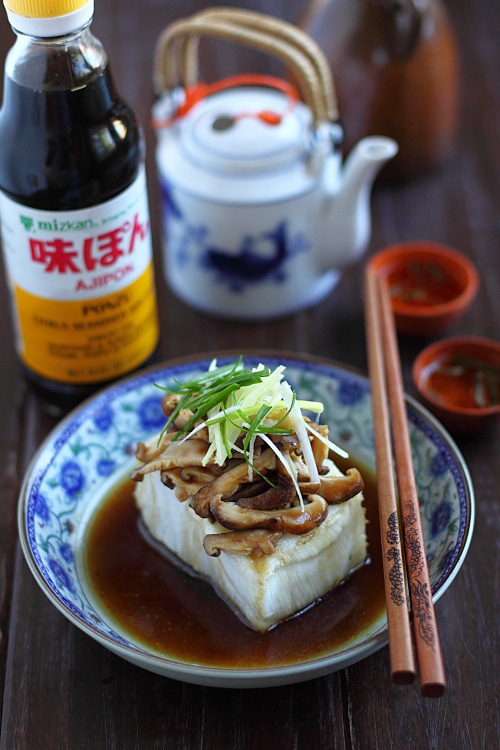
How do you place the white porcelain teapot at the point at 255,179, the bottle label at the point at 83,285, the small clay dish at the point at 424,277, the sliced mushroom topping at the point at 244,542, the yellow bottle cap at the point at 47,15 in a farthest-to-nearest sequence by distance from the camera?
the small clay dish at the point at 424,277
the white porcelain teapot at the point at 255,179
the bottle label at the point at 83,285
the yellow bottle cap at the point at 47,15
the sliced mushroom topping at the point at 244,542

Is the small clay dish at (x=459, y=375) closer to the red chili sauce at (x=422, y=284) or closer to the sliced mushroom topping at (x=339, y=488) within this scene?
the red chili sauce at (x=422, y=284)

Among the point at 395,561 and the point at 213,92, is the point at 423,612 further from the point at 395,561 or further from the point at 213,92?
the point at 213,92

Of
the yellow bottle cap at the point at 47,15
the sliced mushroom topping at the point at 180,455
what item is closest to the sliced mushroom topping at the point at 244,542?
the sliced mushroom topping at the point at 180,455

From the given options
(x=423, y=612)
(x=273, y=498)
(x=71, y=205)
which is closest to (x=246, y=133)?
(x=71, y=205)

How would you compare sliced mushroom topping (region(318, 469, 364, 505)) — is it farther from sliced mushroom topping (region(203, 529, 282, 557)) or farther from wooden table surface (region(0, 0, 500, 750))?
wooden table surface (region(0, 0, 500, 750))

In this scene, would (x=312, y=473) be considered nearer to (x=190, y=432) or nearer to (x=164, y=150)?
(x=190, y=432)
